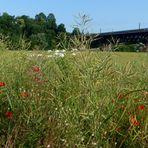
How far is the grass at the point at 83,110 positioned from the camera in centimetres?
342

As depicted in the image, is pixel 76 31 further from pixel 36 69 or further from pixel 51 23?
pixel 51 23

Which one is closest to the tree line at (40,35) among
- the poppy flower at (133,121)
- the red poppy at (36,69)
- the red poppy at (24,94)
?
the red poppy at (36,69)

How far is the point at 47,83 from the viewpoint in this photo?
427 centimetres

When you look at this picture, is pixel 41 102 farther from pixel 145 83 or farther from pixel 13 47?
pixel 13 47

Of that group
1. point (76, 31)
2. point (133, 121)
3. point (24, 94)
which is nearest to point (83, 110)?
point (133, 121)

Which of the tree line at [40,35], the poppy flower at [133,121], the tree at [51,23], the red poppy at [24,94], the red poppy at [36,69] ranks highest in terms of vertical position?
the tree at [51,23]

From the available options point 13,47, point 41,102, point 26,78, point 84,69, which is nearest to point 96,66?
point 84,69

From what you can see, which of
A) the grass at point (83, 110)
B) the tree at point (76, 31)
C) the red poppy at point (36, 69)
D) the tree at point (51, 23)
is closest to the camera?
the grass at point (83, 110)

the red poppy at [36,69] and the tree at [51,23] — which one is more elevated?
the tree at [51,23]

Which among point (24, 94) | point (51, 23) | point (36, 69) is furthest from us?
point (51, 23)

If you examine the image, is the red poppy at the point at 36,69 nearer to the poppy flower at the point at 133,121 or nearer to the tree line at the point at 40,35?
the tree line at the point at 40,35

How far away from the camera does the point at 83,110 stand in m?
3.48

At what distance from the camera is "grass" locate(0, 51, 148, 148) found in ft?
11.2

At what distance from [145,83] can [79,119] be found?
2.92 ft
